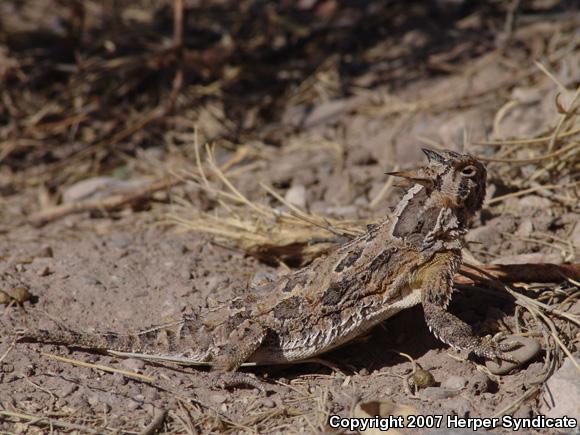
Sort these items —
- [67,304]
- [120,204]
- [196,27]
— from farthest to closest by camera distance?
[196,27] → [120,204] → [67,304]

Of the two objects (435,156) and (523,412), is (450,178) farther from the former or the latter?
(523,412)

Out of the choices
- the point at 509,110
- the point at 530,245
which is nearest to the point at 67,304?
the point at 530,245

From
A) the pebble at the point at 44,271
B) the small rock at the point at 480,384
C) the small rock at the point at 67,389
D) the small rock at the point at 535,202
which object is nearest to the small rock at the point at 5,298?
the pebble at the point at 44,271

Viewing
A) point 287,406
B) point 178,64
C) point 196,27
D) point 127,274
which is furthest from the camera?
point 196,27

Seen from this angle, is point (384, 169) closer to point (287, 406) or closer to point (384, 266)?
point (384, 266)

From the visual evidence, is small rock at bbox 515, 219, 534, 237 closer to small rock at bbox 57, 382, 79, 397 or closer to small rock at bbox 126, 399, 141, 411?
small rock at bbox 126, 399, 141, 411

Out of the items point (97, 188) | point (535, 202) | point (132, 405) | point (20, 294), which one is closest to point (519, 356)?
point (535, 202)

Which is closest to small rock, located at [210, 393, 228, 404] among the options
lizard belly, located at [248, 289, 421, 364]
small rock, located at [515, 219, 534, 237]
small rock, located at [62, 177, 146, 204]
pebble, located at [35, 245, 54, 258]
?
lizard belly, located at [248, 289, 421, 364]
